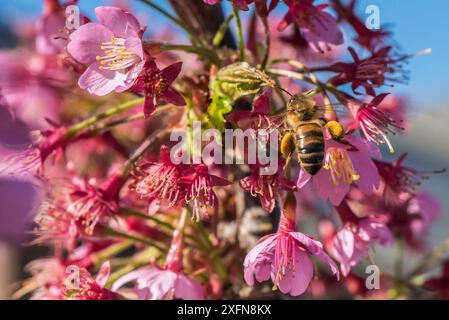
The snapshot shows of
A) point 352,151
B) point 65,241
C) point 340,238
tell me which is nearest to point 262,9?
point 352,151

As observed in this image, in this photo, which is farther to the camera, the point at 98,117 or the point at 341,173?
the point at 98,117

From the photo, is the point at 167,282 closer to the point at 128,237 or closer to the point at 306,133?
the point at 128,237

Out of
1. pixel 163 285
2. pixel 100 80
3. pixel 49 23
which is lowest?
pixel 163 285

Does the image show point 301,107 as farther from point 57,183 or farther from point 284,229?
point 57,183

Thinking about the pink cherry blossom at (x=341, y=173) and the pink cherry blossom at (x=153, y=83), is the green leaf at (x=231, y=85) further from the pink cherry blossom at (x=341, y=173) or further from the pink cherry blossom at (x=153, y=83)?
the pink cherry blossom at (x=341, y=173)

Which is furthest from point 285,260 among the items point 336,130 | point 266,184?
point 336,130

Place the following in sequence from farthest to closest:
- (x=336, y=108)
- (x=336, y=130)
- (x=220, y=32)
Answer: (x=220, y=32) < (x=336, y=108) < (x=336, y=130)

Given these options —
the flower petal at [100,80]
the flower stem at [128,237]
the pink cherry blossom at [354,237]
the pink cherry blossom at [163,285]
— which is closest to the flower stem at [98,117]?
the flower petal at [100,80]
